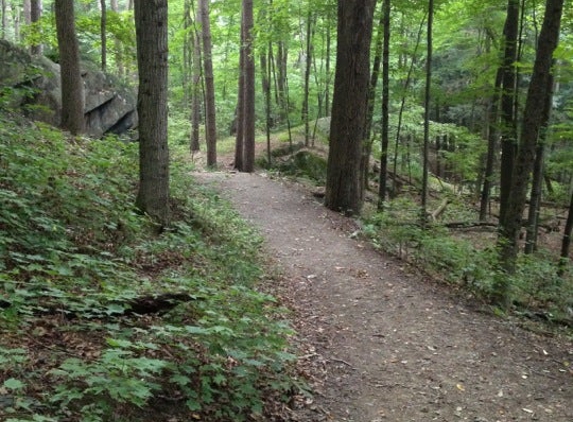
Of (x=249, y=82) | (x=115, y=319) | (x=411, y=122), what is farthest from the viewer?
(x=411, y=122)

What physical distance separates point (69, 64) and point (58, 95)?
286cm

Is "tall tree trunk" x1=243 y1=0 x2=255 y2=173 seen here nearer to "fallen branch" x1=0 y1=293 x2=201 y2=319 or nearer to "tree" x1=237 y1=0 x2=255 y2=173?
"tree" x1=237 y1=0 x2=255 y2=173

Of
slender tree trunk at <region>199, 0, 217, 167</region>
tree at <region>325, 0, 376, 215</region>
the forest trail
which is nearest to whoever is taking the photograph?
the forest trail

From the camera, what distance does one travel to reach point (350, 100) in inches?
448

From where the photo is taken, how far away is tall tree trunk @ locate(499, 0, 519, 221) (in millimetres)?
10633

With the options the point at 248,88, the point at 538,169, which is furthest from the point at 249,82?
the point at 538,169

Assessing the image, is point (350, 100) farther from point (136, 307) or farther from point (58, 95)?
point (136, 307)

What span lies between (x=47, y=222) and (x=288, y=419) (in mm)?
3281

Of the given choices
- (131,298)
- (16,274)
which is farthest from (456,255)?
(16,274)

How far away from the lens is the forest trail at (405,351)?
459 centimetres

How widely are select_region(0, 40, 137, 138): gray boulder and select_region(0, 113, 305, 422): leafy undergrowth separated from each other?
4659 millimetres

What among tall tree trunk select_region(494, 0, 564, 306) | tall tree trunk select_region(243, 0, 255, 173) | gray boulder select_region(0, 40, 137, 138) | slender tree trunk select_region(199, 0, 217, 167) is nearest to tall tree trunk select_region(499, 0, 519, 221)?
tall tree trunk select_region(494, 0, 564, 306)

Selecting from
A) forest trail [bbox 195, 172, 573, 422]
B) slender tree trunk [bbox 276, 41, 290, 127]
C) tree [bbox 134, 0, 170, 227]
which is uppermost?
slender tree trunk [bbox 276, 41, 290, 127]

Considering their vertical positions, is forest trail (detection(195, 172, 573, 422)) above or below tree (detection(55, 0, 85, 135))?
below
